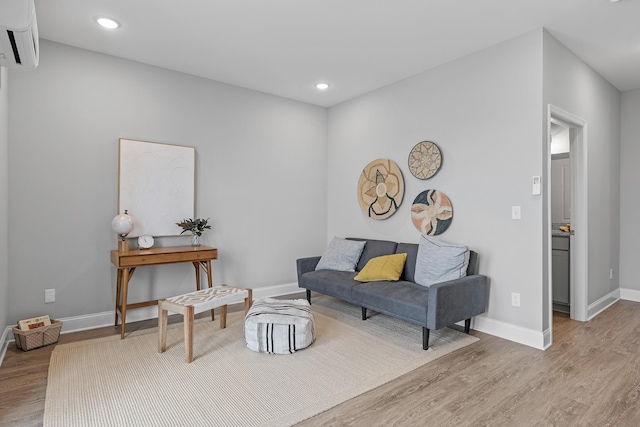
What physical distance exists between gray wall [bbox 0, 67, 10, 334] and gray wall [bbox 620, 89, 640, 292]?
6548mm

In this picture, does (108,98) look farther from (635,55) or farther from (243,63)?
(635,55)

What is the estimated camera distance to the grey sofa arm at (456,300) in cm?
282

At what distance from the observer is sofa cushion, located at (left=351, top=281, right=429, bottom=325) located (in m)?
2.94

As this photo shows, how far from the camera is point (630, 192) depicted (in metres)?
4.49

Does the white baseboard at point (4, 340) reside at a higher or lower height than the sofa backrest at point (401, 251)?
lower

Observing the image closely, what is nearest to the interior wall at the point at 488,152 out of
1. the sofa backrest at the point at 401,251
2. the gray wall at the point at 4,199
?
the sofa backrest at the point at 401,251

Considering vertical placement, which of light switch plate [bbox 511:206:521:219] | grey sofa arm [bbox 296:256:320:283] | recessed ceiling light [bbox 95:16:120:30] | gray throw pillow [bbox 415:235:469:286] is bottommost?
grey sofa arm [bbox 296:256:320:283]

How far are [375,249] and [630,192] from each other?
3335mm

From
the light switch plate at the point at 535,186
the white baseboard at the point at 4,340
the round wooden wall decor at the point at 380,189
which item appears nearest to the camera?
the white baseboard at the point at 4,340

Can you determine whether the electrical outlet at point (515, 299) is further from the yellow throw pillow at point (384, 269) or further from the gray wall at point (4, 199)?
the gray wall at point (4, 199)

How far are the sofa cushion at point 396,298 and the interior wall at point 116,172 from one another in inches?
66.6

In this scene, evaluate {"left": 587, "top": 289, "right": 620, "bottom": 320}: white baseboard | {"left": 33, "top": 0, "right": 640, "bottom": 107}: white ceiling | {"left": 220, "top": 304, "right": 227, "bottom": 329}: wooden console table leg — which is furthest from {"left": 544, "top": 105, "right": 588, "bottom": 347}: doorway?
{"left": 220, "top": 304, "right": 227, "bottom": 329}: wooden console table leg

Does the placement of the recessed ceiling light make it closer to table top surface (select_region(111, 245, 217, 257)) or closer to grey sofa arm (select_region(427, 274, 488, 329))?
table top surface (select_region(111, 245, 217, 257))

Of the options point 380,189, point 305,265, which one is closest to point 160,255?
point 305,265
